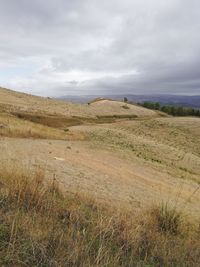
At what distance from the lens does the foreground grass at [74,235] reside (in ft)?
11.8

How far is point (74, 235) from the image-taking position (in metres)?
4.24

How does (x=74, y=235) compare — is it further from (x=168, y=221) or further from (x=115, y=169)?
(x=115, y=169)

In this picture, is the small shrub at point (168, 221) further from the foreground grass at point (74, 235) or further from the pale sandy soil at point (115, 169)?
the pale sandy soil at point (115, 169)

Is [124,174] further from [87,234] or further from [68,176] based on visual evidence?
[87,234]

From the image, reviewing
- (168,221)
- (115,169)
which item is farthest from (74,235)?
(115,169)

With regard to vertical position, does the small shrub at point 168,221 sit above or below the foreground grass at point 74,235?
below

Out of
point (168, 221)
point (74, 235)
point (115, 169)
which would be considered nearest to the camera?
point (74, 235)

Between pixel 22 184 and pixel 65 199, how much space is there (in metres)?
1.10

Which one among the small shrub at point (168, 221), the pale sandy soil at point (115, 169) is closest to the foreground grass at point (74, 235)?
the small shrub at point (168, 221)

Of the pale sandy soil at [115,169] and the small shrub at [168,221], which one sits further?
the pale sandy soil at [115,169]

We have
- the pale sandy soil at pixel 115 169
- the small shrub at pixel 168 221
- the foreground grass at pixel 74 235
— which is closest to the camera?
the foreground grass at pixel 74 235

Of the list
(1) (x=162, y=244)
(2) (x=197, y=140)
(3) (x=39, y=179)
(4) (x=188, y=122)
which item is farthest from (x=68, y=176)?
(4) (x=188, y=122)

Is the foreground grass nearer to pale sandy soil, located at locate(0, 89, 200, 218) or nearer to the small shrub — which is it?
the small shrub

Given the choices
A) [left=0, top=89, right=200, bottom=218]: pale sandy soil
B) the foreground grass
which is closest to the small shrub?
the foreground grass
